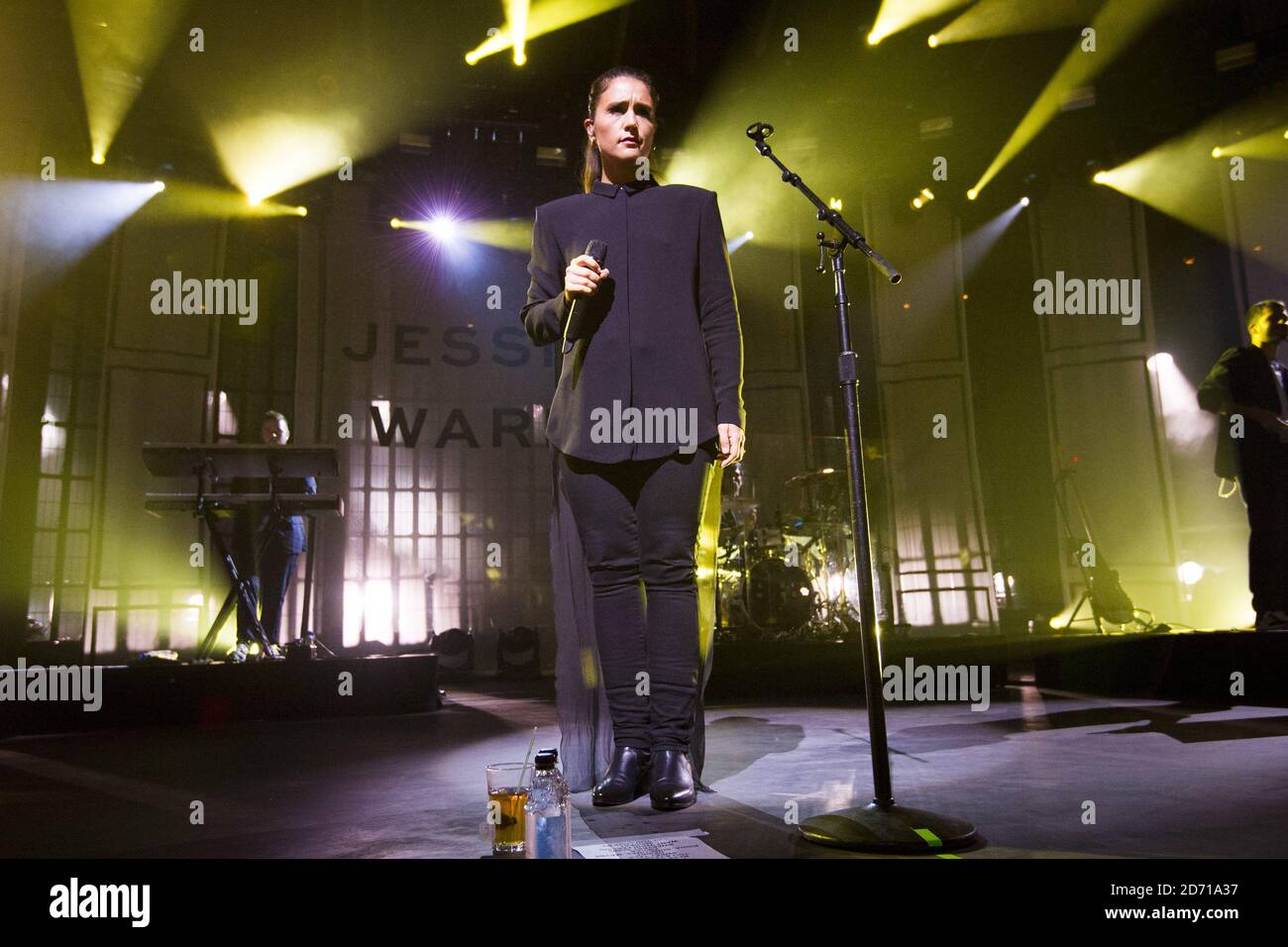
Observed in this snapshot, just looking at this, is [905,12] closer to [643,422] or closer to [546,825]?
[643,422]

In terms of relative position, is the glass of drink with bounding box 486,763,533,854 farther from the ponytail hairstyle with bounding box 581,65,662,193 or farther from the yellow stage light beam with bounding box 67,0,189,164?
the yellow stage light beam with bounding box 67,0,189,164

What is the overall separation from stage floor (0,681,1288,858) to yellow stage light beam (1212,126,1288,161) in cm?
591

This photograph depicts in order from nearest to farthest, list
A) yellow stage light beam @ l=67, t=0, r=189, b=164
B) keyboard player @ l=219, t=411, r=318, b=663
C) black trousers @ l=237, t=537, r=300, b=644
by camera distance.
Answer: keyboard player @ l=219, t=411, r=318, b=663, black trousers @ l=237, t=537, r=300, b=644, yellow stage light beam @ l=67, t=0, r=189, b=164

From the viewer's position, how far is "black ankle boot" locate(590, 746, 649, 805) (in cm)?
174

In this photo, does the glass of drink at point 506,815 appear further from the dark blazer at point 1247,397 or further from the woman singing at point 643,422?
the dark blazer at point 1247,397

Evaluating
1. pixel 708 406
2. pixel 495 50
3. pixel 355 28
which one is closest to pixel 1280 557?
pixel 708 406

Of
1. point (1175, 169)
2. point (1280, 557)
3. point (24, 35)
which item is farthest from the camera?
point (1175, 169)

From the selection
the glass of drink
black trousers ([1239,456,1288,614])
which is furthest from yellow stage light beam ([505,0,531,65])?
the glass of drink

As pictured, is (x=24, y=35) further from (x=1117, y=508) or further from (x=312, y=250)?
(x=1117, y=508)

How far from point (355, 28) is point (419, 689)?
5.84 m

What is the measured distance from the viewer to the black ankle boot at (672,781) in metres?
1.64

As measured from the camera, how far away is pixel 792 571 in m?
6.62

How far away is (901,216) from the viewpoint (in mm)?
8602

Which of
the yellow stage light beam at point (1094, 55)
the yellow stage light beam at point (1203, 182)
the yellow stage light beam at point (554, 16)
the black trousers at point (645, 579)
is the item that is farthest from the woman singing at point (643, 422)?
the yellow stage light beam at point (1203, 182)
